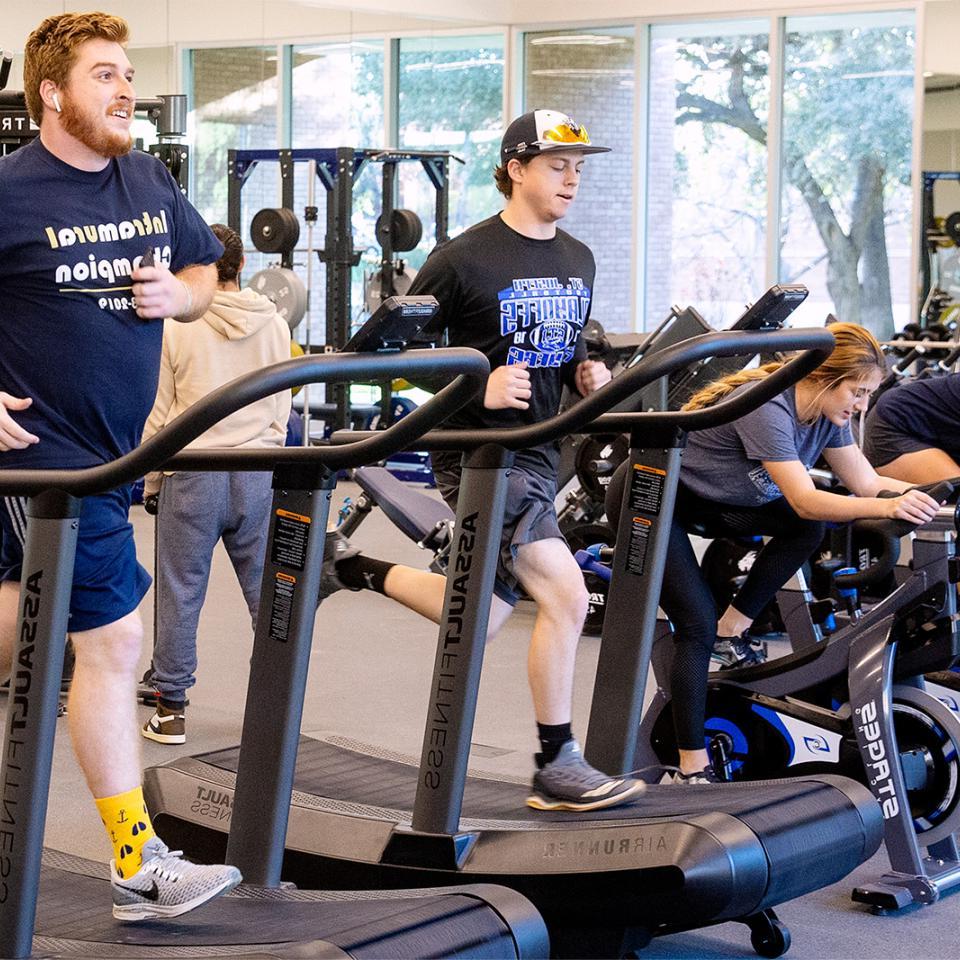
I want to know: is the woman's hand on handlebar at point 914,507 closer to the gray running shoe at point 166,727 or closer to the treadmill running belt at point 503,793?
the treadmill running belt at point 503,793

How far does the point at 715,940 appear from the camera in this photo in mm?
3344

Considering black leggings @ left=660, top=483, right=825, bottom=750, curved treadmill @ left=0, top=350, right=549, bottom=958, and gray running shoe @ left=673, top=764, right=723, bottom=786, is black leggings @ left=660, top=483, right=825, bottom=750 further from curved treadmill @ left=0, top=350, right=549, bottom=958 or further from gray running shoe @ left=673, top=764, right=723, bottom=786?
curved treadmill @ left=0, top=350, right=549, bottom=958

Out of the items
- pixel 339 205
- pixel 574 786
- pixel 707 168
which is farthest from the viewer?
pixel 707 168

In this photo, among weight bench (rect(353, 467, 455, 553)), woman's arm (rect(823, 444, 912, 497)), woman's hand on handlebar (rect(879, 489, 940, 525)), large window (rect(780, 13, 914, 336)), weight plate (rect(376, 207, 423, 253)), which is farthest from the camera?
large window (rect(780, 13, 914, 336))

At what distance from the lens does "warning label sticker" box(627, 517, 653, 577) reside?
3.32 m

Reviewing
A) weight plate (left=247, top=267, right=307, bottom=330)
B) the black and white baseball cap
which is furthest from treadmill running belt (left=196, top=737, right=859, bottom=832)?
weight plate (left=247, top=267, right=307, bottom=330)

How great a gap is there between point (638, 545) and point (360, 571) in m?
1.06

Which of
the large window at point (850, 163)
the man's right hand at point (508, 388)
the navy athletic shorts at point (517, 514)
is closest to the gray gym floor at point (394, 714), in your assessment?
the navy athletic shorts at point (517, 514)

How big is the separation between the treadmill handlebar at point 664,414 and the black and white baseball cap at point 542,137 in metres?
0.70

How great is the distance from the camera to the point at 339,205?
1066 centimetres

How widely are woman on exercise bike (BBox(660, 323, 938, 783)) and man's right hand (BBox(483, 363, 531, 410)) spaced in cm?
52

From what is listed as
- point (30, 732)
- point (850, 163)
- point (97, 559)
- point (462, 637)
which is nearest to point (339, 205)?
point (850, 163)

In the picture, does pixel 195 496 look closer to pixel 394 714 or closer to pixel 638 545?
pixel 394 714

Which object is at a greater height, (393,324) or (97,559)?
(393,324)
